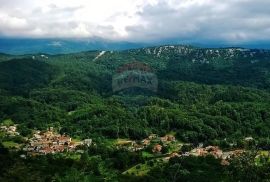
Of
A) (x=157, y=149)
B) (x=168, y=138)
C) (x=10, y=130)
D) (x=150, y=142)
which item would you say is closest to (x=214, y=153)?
(x=157, y=149)

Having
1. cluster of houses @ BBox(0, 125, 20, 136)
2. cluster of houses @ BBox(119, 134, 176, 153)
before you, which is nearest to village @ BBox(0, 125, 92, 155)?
cluster of houses @ BBox(0, 125, 20, 136)

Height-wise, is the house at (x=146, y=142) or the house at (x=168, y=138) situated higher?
the house at (x=146, y=142)

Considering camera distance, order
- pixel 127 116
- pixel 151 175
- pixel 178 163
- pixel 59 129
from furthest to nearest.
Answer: pixel 127 116 → pixel 59 129 → pixel 178 163 → pixel 151 175

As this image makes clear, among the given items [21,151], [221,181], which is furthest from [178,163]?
[21,151]

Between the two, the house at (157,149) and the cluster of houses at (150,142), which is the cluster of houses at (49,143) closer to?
the cluster of houses at (150,142)

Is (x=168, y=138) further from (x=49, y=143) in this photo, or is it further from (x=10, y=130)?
(x=10, y=130)

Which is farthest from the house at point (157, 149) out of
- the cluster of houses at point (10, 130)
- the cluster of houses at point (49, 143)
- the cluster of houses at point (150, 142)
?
the cluster of houses at point (10, 130)

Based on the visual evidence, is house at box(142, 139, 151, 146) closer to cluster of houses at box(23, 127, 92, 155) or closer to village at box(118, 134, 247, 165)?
village at box(118, 134, 247, 165)

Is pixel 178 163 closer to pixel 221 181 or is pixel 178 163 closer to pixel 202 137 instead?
pixel 221 181

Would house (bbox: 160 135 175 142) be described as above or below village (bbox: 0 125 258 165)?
below
